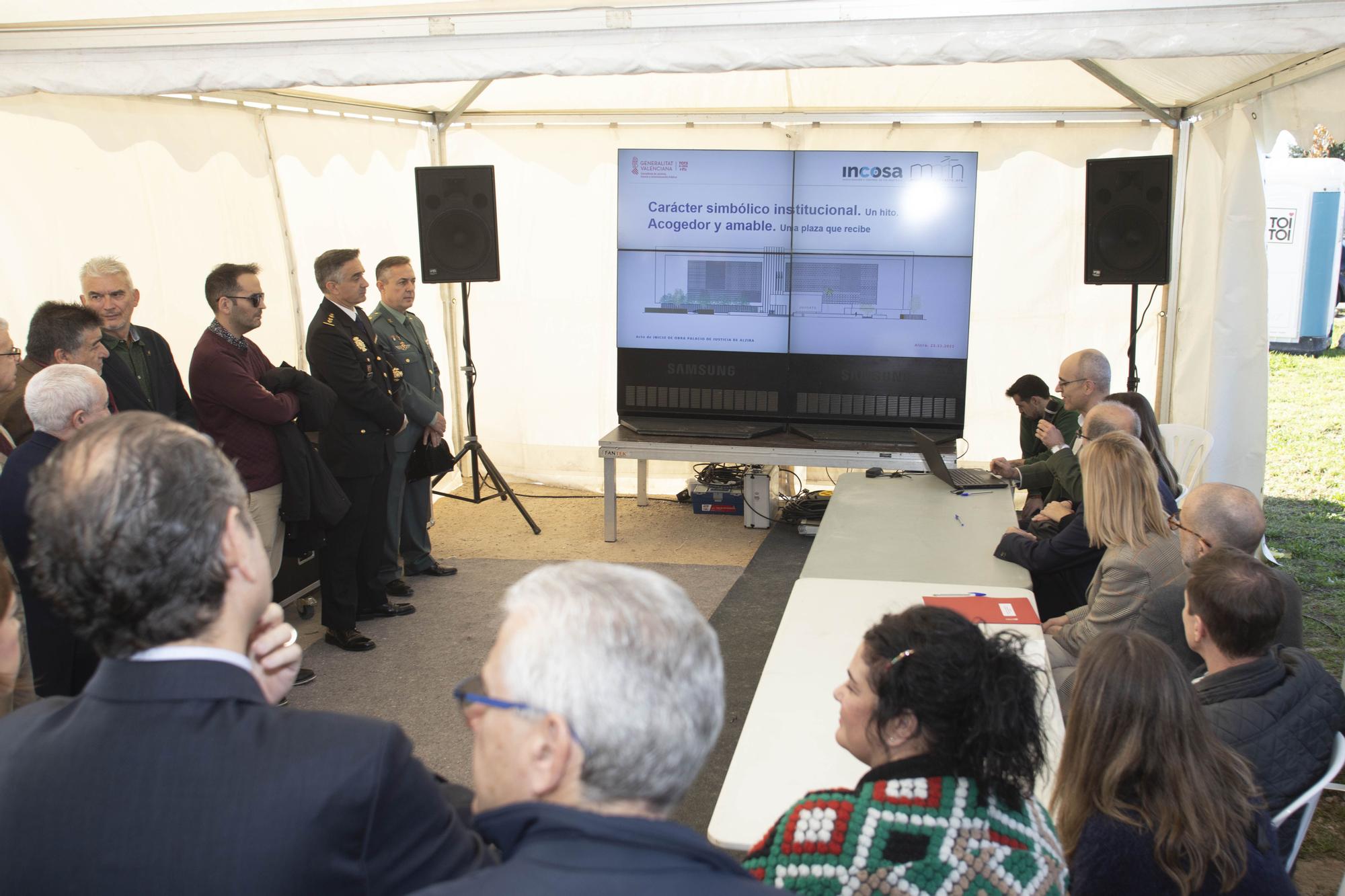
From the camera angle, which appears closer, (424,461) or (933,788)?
(933,788)

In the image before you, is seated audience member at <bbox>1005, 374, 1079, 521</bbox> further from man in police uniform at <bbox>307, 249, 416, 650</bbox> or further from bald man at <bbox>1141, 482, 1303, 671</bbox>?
A: man in police uniform at <bbox>307, 249, 416, 650</bbox>

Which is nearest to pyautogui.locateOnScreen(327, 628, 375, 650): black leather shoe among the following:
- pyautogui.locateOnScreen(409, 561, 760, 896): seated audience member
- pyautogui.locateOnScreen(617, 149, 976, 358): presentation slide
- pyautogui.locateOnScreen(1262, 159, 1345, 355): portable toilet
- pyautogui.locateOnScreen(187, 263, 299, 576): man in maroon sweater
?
pyautogui.locateOnScreen(187, 263, 299, 576): man in maroon sweater

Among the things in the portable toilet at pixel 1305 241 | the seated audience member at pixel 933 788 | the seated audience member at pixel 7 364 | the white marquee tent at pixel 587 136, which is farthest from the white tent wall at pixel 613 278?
the portable toilet at pixel 1305 241

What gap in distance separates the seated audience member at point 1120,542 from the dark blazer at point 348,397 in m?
2.68

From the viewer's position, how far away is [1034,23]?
2885mm

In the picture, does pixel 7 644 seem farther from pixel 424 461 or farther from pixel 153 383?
pixel 424 461

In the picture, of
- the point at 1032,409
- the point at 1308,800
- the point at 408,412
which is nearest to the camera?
the point at 1308,800

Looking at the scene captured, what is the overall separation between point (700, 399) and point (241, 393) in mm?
2810

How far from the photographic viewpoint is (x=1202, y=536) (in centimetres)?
267

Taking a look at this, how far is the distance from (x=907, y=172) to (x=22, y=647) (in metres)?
4.77

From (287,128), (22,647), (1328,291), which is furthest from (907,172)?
(1328,291)

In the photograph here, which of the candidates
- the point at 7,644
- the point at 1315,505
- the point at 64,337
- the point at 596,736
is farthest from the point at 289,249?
the point at 1315,505

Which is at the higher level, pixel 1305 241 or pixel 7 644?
pixel 1305 241

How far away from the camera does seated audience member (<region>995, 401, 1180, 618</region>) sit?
3309mm
